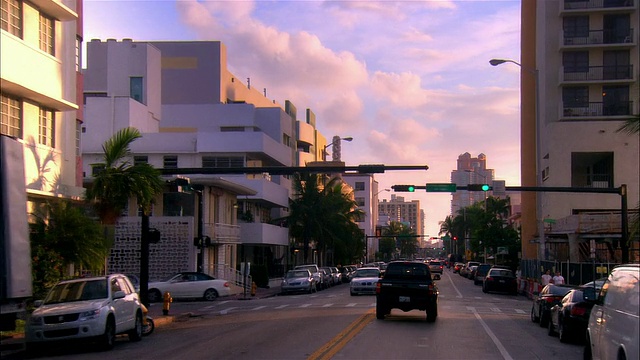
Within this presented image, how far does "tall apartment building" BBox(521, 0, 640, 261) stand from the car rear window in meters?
29.4

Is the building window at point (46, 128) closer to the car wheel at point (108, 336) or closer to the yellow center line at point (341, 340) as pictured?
the car wheel at point (108, 336)

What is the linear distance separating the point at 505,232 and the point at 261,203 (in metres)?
31.5

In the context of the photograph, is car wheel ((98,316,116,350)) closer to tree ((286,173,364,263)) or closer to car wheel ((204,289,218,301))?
Answer: car wheel ((204,289,218,301))

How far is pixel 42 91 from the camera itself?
24.2 m

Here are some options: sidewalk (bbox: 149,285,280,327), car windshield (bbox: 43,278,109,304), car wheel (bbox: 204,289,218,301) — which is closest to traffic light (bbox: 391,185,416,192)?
sidewalk (bbox: 149,285,280,327)

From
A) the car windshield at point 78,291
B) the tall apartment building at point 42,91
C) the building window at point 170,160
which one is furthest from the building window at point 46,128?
the building window at point 170,160

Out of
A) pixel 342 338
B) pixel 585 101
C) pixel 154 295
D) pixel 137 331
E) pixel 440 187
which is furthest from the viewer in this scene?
pixel 585 101

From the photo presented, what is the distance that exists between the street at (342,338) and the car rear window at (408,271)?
4.63 feet

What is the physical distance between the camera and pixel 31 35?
24.4 metres

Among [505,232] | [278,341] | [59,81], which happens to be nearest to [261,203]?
[505,232]

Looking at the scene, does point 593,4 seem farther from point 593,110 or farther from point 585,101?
point 593,110

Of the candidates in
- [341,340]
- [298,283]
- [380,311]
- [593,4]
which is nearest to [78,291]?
[341,340]

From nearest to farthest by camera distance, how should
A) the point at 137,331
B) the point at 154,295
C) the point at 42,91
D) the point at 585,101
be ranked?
the point at 137,331, the point at 42,91, the point at 154,295, the point at 585,101

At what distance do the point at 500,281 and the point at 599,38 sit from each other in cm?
2203
